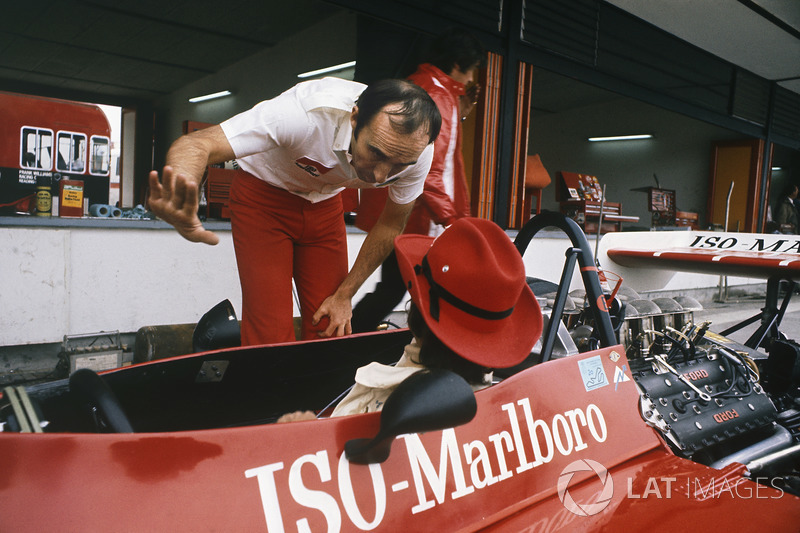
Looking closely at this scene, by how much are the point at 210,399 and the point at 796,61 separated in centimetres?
1019

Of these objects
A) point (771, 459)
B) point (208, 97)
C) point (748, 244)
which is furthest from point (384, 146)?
point (208, 97)

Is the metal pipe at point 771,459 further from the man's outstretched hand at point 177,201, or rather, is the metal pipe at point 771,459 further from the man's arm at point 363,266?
the man's outstretched hand at point 177,201

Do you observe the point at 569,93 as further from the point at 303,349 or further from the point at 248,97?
the point at 303,349

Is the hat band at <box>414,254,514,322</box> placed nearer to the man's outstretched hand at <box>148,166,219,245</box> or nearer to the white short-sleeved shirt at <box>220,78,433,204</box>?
the man's outstretched hand at <box>148,166,219,245</box>

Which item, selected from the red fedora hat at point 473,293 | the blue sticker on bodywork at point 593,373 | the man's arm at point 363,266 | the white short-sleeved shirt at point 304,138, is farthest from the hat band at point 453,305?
the man's arm at point 363,266

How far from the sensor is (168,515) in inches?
32.8

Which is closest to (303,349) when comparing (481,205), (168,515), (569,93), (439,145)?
(168,515)

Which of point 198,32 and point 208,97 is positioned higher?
point 198,32

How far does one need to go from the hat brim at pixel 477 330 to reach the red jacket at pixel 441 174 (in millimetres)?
1446

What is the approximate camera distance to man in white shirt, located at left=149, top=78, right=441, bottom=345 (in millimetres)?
1541

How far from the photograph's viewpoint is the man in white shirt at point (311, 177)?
60.7 inches

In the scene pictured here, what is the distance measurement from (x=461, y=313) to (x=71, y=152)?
406 cm

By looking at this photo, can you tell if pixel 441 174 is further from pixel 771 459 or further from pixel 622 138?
pixel 622 138

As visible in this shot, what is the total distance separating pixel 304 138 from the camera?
177cm
